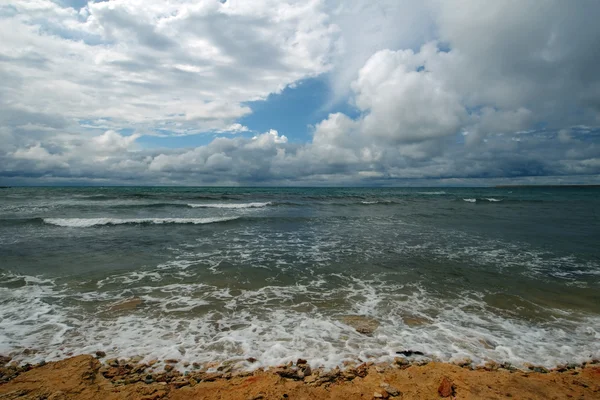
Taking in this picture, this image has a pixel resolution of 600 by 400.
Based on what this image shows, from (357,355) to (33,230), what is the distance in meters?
22.0

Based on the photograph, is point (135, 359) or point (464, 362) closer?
point (464, 362)

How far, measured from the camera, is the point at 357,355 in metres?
5.03

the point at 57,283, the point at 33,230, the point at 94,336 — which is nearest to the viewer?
the point at 94,336

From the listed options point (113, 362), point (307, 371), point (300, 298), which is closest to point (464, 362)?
point (307, 371)

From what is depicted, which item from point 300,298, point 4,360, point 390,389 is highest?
point 390,389

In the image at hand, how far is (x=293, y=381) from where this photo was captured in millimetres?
4320

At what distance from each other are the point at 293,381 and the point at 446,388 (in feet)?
7.08

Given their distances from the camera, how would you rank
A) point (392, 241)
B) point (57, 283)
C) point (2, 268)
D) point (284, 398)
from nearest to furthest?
point (284, 398), point (57, 283), point (2, 268), point (392, 241)

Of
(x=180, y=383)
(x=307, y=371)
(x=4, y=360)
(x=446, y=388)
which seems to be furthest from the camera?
(x=4, y=360)

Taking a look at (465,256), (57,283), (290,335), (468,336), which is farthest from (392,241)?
(57,283)

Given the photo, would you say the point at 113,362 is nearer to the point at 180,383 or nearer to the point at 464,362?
the point at 180,383

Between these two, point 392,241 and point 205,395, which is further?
point 392,241

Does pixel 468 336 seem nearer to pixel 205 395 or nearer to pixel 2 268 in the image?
pixel 205 395

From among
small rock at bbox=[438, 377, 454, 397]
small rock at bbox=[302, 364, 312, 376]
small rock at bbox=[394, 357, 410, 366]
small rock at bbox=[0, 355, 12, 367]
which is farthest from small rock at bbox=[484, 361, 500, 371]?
small rock at bbox=[0, 355, 12, 367]
